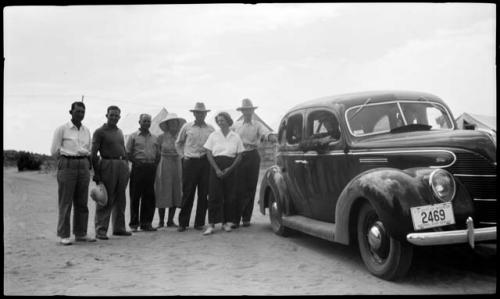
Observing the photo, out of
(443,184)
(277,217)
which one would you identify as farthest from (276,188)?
(443,184)

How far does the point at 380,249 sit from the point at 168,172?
4300 millimetres

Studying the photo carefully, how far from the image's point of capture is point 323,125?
567 cm

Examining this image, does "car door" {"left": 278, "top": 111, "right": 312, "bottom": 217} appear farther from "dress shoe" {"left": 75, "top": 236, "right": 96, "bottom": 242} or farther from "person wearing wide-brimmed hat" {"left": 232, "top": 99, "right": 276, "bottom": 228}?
"dress shoe" {"left": 75, "top": 236, "right": 96, "bottom": 242}

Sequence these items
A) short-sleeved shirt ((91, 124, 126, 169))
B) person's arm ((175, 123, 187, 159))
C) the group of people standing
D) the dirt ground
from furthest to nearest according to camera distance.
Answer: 1. person's arm ((175, 123, 187, 159))
2. short-sleeved shirt ((91, 124, 126, 169))
3. the group of people standing
4. the dirt ground

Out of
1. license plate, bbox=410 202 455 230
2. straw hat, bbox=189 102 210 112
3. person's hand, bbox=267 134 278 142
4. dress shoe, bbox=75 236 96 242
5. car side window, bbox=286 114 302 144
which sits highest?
straw hat, bbox=189 102 210 112

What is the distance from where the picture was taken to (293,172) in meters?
6.21

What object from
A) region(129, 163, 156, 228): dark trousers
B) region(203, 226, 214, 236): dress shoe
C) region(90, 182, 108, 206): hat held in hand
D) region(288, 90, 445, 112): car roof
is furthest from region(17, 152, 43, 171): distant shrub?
region(288, 90, 445, 112): car roof

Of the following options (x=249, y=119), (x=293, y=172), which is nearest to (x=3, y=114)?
(x=293, y=172)

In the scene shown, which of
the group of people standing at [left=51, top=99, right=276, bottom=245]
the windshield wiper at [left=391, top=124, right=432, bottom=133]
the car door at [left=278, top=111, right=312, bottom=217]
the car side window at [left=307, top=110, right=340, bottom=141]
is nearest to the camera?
the windshield wiper at [left=391, top=124, right=432, bottom=133]

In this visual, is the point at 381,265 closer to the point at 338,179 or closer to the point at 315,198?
the point at 338,179

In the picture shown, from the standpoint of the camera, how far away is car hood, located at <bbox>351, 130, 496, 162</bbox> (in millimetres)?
3982

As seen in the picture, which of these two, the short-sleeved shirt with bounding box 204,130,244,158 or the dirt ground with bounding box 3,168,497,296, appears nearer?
the dirt ground with bounding box 3,168,497,296

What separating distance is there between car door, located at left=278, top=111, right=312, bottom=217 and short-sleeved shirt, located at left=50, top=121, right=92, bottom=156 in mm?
2740

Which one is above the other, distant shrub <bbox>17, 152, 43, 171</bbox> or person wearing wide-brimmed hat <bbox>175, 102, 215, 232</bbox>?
person wearing wide-brimmed hat <bbox>175, 102, 215, 232</bbox>
